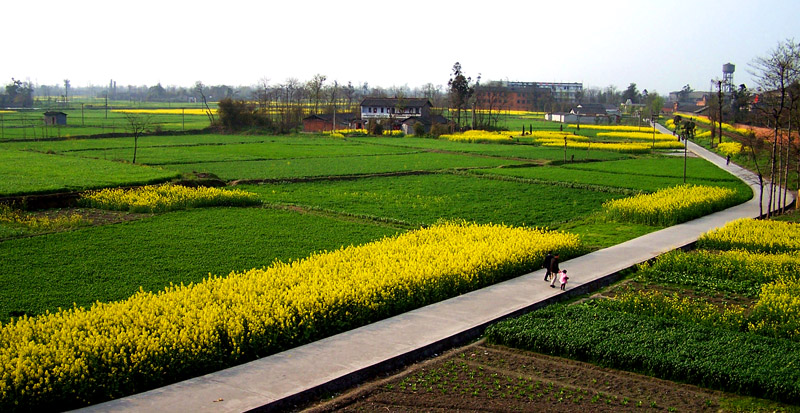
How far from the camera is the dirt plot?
9.45 m

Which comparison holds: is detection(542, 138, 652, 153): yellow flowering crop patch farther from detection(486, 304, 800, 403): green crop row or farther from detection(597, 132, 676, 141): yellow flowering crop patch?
detection(486, 304, 800, 403): green crop row

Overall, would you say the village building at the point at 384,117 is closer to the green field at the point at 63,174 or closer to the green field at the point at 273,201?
the green field at the point at 273,201

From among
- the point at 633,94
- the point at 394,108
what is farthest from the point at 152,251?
the point at 633,94

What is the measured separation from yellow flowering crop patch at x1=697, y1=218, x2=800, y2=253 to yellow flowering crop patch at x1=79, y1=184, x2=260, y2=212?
16.4 m

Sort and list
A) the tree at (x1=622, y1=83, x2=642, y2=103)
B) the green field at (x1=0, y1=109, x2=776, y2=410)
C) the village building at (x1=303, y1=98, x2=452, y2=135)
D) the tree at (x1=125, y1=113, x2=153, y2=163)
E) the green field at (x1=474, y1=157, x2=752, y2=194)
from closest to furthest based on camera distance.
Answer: the green field at (x1=0, y1=109, x2=776, y2=410), the green field at (x1=474, y1=157, x2=752, y2=194), the tree at (x1=125, y1=113, x2=153, y2=163), the village building at (x1=303, y1=98, x2=452, y2=135), the tree at (x1=622, y1=83, x2=642, y2=103)

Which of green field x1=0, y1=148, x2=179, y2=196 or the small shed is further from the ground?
the small shed

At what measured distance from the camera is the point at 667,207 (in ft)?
78.2

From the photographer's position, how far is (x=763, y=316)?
1294 cm

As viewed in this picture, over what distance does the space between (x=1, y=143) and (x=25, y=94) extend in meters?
81.9

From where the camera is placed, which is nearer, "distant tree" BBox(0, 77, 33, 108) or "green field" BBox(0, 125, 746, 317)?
"green field" BBox(0, 125, 746, 317)

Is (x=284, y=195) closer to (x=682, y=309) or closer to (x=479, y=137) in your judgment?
(x=682, y=309)

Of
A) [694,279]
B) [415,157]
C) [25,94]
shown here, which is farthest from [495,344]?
[25,94]

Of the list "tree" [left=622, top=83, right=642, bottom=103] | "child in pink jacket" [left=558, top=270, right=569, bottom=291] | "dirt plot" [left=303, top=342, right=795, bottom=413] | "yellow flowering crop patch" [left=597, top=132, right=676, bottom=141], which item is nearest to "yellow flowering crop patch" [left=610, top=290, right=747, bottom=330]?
"child in pink jacket" [left=558, top=270, right=569, bottom=291]

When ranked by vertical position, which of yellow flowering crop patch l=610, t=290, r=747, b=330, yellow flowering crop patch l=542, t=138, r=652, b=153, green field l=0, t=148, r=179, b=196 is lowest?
yellow flowering crop patch l=610, t=290, r=747, b=330
